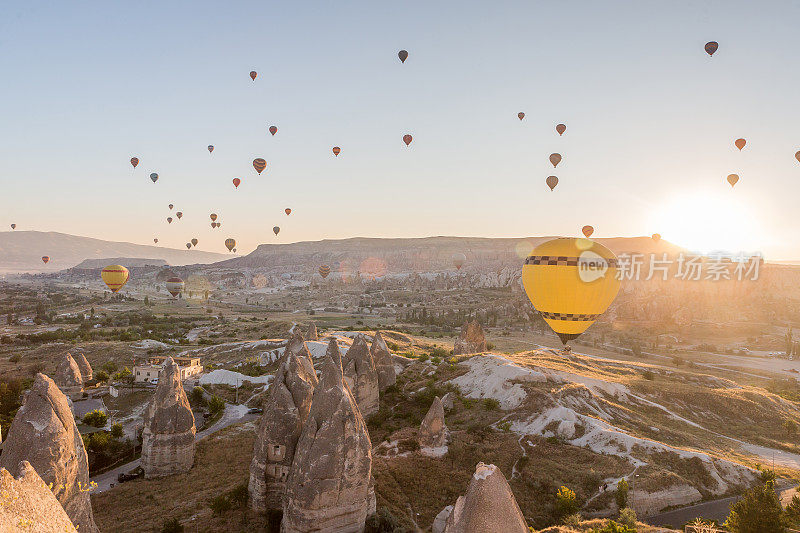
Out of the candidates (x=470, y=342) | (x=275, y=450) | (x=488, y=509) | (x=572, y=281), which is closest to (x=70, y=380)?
(x=275, y=450)

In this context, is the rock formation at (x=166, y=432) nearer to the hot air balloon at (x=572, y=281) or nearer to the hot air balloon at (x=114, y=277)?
the hot air balloon at (x=572, y=281)

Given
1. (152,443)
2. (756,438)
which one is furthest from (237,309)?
(756,438)

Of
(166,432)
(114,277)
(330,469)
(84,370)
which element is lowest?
(84,370)

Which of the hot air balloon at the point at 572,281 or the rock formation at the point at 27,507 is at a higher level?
the hot air balloon at the point at 572,281

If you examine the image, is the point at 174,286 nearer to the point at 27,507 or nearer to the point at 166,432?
the point at 166,432

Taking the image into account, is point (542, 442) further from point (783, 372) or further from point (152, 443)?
point (783, 372)

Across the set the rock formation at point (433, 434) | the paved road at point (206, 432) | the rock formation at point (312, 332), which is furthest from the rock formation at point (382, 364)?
the rock formation at point (312, 332)

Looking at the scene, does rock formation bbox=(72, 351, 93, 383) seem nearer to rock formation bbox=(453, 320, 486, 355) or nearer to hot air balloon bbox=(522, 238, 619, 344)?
rock formation bbox=(453, 320, 486, 355)
